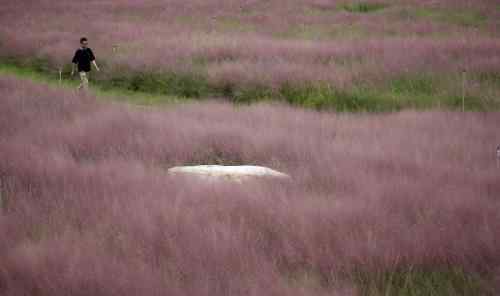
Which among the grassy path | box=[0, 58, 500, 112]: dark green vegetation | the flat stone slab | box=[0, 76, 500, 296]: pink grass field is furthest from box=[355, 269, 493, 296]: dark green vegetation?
the grassy path

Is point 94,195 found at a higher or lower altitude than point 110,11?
lower

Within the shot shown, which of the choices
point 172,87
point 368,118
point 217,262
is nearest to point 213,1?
point 172,87

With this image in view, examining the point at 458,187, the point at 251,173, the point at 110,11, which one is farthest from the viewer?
the point at 110,11

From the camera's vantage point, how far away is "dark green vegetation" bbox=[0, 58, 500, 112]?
889 cm

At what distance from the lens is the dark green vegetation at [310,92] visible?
8891mm

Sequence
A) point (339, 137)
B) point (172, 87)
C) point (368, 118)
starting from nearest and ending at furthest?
point (339, 137)
point (368, 118)
point (172, 87)

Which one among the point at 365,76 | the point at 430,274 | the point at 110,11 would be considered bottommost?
the point at 430,274

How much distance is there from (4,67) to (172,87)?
7.53 meters

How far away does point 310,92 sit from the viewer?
10000mm

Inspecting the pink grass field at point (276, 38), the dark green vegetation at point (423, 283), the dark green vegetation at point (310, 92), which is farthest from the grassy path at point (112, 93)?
the dark green vegetation at point (423, 283)

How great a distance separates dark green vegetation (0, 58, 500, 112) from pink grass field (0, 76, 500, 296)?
2.30 m

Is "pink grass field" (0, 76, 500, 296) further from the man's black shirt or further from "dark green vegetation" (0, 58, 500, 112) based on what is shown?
the man's black shirt

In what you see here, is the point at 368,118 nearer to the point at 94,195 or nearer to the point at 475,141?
the point at 475,141

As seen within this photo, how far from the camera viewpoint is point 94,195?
165 inches
